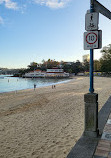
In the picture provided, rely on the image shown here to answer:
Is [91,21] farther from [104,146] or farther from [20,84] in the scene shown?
[20,84]

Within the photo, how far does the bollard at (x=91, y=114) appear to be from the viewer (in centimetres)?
382

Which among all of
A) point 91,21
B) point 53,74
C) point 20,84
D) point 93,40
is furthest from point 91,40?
point 53,74

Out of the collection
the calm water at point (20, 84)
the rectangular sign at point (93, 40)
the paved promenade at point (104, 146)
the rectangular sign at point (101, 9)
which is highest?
the rectangular sign at point (101, 9)

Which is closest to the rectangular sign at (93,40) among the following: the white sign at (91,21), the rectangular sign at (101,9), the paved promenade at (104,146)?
the white sign at (91,21)

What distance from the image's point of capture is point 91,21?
12.7ft

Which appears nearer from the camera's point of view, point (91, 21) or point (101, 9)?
point (91, 21)

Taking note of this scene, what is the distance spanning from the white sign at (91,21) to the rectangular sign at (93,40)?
14 centimetres

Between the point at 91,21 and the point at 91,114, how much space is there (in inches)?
103

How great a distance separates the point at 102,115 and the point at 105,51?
6165cm

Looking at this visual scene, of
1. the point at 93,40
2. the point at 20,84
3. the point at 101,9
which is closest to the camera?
the point at 93,40

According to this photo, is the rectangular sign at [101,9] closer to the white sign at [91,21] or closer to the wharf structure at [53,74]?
the white sign at [91,21]

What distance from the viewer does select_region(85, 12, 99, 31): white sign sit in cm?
383

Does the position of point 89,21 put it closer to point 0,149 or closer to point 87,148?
point 87,148

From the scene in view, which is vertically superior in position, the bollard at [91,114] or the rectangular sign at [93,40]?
the rectangular sign at [93,40]
